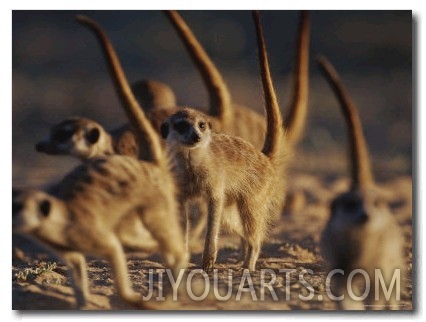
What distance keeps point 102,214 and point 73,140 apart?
67.7 inches

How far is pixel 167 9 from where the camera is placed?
6074mm

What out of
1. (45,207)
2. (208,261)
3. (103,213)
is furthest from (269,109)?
(45,207)

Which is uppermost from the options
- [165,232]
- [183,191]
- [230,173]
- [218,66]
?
[218,66]

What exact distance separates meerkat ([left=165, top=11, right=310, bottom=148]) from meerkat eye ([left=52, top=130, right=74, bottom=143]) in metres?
1.02

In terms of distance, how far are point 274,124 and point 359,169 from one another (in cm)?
169

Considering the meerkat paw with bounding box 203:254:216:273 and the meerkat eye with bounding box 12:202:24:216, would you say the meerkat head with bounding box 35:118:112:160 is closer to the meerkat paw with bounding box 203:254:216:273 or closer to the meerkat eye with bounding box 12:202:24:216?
the meerkat paw with bounding box 203:254:216:273

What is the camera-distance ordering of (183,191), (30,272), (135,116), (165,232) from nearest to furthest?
1. (165,232)
2. (135,116)
3. (30,272)
4. (183,191)

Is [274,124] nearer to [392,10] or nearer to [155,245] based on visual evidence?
[392,10]

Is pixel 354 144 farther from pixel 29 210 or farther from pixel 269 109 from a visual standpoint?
pixel 29 210

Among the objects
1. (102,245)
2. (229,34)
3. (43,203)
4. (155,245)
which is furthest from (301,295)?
(229,34)

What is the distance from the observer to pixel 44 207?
14.0 ft

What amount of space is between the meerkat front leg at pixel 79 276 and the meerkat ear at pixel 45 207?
0.38 meters

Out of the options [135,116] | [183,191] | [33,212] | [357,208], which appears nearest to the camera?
[357,208]

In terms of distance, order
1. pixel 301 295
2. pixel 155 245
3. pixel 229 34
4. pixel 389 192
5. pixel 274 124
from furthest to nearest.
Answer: pixel 229 34
pixel 389 192
pixel 274 124
pixel 301 295
pixel 155 245
